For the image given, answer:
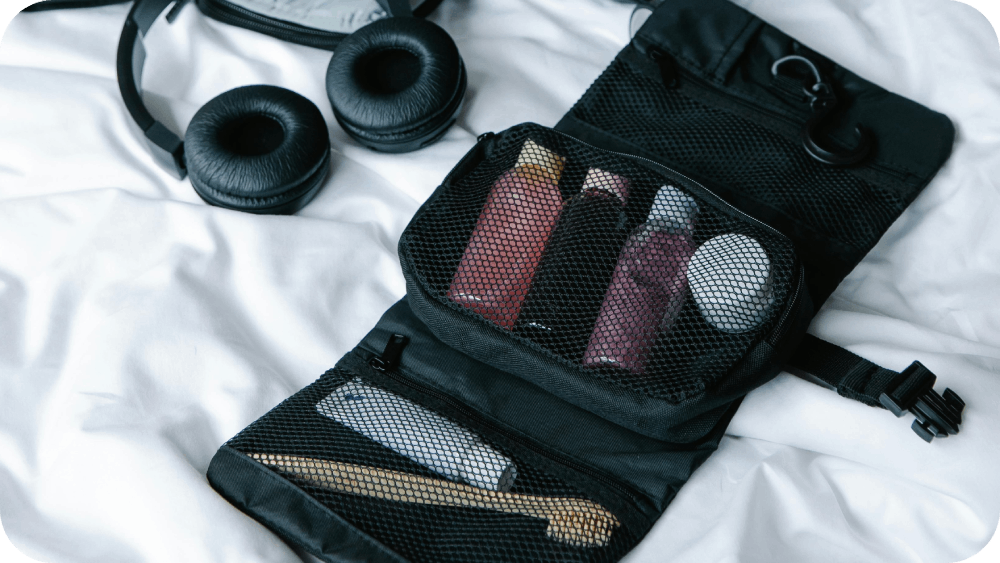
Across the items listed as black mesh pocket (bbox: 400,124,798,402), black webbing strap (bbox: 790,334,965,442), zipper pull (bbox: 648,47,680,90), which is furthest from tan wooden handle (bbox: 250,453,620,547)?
zipper pull (bbox: 648,47,680,90)

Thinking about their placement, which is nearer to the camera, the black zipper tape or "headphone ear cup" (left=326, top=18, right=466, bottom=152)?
the black zipper tape

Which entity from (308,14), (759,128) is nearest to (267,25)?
(308,14)

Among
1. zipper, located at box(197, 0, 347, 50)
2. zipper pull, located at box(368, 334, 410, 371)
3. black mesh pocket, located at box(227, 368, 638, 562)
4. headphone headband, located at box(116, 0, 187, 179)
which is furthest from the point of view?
zipper, located at box(197, 0, 347, 50)

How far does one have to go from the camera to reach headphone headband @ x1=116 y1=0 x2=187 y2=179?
0.81 meters

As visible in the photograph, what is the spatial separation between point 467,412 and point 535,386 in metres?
0.06

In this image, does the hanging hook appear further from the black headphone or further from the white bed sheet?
the black headphone

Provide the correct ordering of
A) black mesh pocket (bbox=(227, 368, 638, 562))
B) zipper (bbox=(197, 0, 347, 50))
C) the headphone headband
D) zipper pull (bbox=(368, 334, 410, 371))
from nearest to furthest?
1. black mesh pocket (bbox=(227, 368, 638, 562))
2. zipper pull (bbox=(368, 334, 410, 371))
3. the headphone headband
4. zipper (bbox=(197, 0, 347, 50))

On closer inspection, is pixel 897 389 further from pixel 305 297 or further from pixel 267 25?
pixel 267 25

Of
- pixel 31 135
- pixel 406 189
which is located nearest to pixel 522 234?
pixel 406 189

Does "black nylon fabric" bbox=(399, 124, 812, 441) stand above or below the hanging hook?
below

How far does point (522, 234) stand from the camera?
680 millimetres

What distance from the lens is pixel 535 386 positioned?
2.18ft

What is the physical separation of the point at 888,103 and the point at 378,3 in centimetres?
59

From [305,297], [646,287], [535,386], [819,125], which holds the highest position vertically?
[819,125]
